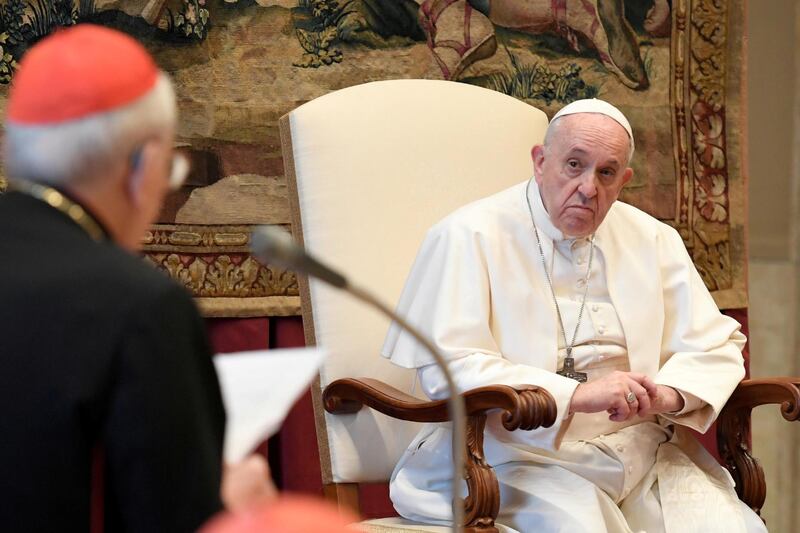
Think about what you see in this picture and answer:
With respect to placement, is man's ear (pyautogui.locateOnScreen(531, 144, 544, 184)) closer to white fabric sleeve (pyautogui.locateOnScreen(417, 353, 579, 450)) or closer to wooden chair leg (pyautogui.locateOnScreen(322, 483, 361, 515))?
white fabric sleeve (pyautogui.locateOnScreen(417, 353, 579, 450))

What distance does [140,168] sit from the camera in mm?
1497

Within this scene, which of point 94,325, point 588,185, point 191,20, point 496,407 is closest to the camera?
point 94,325

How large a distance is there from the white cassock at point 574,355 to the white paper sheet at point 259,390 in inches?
55.9

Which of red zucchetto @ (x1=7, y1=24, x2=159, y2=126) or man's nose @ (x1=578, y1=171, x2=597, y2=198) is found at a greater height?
red zucchetto @ (x1=7, y1=24, x2=159, y2=126)

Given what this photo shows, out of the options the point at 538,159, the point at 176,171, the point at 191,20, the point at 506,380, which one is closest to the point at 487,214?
the point at 538,159

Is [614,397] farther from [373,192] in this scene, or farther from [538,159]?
[373,192]

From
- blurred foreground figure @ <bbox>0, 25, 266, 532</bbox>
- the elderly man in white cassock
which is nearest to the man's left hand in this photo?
the elderly man in white cassock

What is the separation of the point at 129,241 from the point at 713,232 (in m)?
3.90

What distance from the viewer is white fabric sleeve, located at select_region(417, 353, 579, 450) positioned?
304 cm

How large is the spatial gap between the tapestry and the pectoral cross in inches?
56.5

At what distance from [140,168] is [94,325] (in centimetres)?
22

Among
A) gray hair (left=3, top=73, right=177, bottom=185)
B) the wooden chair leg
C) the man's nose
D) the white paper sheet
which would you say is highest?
gray hair (left=3, top=73, right=177, bottom=185)

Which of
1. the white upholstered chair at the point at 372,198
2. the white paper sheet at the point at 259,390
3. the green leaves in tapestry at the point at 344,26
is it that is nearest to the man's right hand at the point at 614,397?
the white upholstered chair at the point at 372,198

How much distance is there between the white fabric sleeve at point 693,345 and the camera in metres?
3.27
